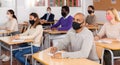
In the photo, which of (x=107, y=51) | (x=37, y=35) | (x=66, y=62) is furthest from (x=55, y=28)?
(x=66, y=62)

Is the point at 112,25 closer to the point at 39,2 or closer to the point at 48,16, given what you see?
the point at 48,16

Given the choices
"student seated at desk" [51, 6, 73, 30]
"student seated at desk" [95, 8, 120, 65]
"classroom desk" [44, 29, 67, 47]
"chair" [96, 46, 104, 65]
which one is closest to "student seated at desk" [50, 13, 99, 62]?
"chair" [96, 46, 104, 65]

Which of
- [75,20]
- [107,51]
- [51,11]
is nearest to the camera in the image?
[75,20]

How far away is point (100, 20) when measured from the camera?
381 inches

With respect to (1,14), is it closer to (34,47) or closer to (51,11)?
(51,11)

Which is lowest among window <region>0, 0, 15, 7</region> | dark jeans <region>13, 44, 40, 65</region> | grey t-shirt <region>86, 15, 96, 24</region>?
dark jeans <region>13, 44, 40, 65</region>

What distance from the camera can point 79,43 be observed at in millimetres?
2930

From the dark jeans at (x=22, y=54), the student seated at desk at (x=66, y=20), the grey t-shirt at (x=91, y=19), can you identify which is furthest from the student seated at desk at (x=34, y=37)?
the grey t-shirt at (x=91, y=19)

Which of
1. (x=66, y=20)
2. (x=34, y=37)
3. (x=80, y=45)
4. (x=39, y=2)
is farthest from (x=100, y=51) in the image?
(x=39, y=2)

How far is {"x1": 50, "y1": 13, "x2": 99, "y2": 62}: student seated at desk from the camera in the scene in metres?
2.72

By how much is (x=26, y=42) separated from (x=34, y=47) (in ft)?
0.63

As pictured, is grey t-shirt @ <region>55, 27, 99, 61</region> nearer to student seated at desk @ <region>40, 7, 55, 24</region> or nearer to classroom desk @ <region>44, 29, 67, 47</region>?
classroom desk @ <region>44, 29, 67, 47</region>

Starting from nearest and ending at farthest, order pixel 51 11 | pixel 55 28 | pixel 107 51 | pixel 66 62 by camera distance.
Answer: pixel 66 62, pixel 107 51, pixel 55 28, pixel 51 11

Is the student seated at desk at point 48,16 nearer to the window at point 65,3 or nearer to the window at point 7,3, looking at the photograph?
the window at point 65,3
